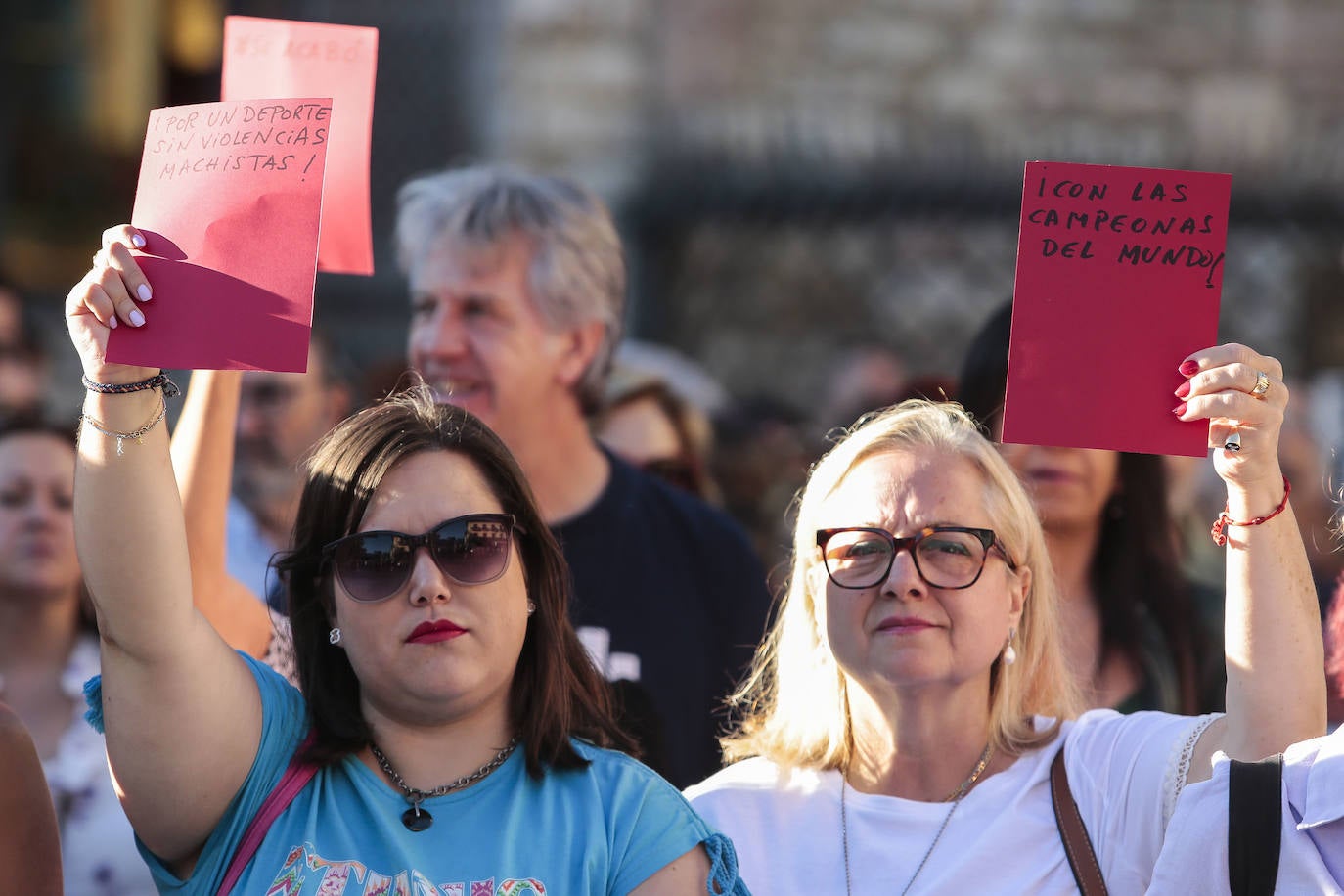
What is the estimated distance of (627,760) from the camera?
2.53 m

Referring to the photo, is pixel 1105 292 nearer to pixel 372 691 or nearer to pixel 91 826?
pixel 372 691

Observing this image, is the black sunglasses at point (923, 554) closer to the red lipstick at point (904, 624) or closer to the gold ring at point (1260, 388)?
the red lipstick at point (904, 624)

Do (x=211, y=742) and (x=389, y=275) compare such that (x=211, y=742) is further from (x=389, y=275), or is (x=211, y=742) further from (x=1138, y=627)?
(x=389, y=275)

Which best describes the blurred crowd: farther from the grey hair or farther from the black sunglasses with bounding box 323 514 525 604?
the black sunglasses with bounding box 323 514 525 604

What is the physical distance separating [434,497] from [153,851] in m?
0.62

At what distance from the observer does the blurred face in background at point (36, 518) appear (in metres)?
3.83

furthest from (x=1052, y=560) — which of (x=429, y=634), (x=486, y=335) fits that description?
(x=429, y=634)

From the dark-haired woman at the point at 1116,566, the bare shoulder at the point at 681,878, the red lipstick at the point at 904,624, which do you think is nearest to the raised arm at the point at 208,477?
the bare shoulder at the point at 681,878

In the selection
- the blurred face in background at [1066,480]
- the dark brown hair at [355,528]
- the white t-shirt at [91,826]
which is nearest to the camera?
the dark brown hair at [355,528]

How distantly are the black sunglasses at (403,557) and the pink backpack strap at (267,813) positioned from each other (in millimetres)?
249

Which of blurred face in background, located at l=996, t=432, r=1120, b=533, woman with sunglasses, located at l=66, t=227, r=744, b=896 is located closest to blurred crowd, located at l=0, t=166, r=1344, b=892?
blurred face in background, located at l=996, t=432, r=1120, b=533

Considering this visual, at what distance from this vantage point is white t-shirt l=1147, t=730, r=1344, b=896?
2.11m

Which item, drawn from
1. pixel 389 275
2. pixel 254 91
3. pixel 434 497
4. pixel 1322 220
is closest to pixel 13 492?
pixel 254 91

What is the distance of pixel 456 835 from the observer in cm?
236
